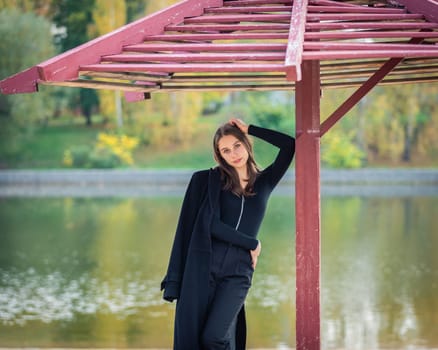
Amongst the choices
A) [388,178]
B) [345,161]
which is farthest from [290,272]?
[345,161]

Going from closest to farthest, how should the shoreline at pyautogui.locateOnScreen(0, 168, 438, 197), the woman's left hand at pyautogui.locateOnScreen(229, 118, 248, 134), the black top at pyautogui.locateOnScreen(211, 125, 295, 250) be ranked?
the black top at pyautogui.locateOnScreen(211, 125, 295, 250) < the woman's left hand at pyautogui.locateOnScreen(229, 118, 248, 134) < the shoreline at pyautogui.locateOnScreen(0, 168, 438, 197)

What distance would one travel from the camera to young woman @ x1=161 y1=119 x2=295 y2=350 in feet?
10.4

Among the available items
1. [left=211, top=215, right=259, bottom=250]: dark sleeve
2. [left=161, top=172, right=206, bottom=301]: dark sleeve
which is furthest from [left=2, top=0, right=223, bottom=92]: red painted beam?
[left=211, top=215, right=259, bottom=250]: dark sleeve

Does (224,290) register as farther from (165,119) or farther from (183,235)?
(165,119)

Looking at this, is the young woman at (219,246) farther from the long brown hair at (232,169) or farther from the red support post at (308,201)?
the red support post at (308,201)

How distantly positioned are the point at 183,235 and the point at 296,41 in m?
0.75

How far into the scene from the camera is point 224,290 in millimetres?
3164

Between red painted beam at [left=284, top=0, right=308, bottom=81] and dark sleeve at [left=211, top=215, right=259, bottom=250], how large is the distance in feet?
1.97

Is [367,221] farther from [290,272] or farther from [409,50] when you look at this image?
[409,50]

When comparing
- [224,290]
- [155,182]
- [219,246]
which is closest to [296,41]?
[219,246]

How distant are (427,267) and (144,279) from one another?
2.70 metres

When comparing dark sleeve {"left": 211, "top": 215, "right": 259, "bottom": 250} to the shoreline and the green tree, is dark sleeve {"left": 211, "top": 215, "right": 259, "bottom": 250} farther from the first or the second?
the green tree

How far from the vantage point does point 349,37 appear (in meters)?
3.39

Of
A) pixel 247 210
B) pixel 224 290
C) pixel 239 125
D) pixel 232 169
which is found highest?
pixel 239 125
